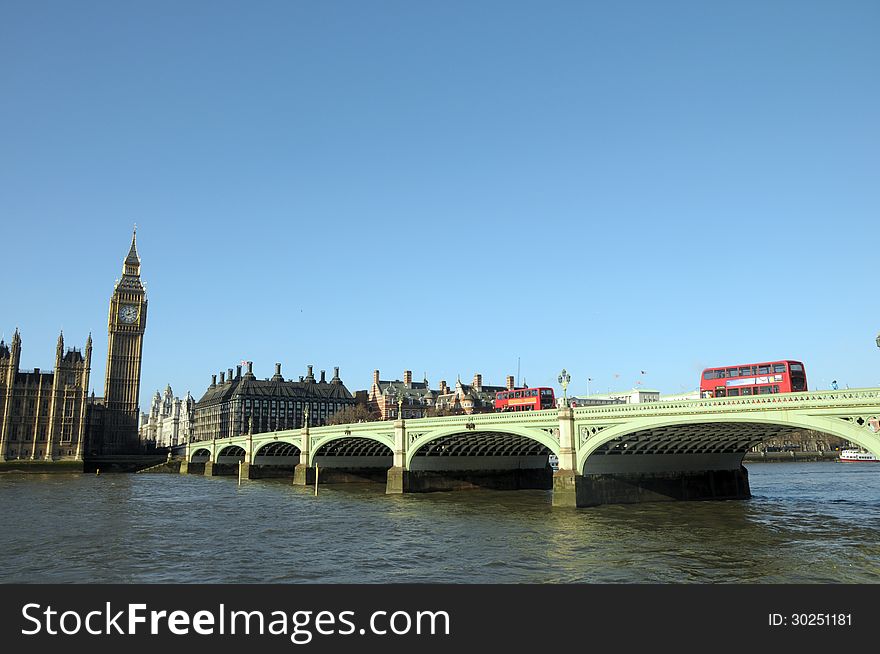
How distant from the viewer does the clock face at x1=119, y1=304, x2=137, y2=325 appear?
176750 mm

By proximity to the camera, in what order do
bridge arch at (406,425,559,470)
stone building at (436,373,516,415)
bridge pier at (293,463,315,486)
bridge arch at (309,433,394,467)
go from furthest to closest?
stone building at (436,373,516,415), bridge pier at (293,463,315,486), bridge arch at (309,433,394,467), bridge arch at (406,425,559,470)

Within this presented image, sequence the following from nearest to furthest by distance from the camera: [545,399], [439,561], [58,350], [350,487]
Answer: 1. [439,561]
2. [545,399]
3. [350,487]
4. [58,350]

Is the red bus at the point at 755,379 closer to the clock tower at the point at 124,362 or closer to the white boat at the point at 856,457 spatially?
the white boat at the point at 856,457

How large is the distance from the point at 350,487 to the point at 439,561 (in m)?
55.2

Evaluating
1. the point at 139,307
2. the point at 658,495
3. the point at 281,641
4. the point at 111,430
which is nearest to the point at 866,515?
the point at 658,495

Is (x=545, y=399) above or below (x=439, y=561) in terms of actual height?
above

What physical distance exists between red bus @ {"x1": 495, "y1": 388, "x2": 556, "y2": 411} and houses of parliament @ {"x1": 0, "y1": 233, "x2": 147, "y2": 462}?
9798 centimetres

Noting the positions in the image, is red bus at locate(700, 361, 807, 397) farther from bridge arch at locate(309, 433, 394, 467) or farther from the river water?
bridge arch at locate(309, 433, 394, 467)

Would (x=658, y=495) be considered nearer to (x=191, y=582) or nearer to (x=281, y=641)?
(x=191, y=582)

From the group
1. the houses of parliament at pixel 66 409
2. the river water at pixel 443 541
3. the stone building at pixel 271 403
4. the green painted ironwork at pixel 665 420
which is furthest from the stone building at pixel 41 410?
the green painted ironwork at pixel 665 420

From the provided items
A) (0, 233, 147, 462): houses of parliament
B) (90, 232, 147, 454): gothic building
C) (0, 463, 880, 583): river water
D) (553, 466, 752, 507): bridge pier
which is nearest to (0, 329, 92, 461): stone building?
(0, 233, 147, 462): houses of parliament

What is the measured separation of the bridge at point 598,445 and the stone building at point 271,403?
9319cm

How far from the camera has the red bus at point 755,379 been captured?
149 ft

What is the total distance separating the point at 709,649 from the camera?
1249 centimetres
